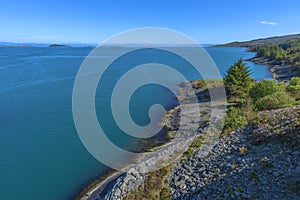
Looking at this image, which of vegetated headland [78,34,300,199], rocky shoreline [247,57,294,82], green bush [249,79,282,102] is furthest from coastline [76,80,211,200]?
rocky shoreline [247,57,294,82]

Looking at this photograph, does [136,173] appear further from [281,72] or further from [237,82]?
[281,72]

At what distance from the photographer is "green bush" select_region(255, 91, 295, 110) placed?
2102cm

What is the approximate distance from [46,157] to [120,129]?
28.6 feet

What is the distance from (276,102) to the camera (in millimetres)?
21359

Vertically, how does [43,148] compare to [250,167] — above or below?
below

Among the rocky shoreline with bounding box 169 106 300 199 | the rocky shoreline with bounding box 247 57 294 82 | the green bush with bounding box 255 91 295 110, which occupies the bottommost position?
the rocky shoreline with bounding box 169 106 300 199

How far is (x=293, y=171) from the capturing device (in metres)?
11.3

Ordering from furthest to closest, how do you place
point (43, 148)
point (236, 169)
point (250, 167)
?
point (43, 148) → point (236, 169) → point (250, 167)

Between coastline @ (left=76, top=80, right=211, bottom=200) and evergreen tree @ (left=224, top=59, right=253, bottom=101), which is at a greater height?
evergreen tree @ (left=224, top=59, right=253, bottom=101)

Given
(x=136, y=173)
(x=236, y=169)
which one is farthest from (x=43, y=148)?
(x=236, y=169)

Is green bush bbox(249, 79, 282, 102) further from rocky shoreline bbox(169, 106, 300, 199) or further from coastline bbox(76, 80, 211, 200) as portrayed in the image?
rocky shoreline bbox(169, 106, 300, 199)

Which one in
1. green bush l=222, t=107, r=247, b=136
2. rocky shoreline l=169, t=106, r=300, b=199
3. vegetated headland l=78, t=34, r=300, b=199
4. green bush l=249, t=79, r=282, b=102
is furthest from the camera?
green bush l=249, t=79, r=282, b=102

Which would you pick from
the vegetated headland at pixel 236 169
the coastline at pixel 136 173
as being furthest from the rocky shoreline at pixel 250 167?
the coastline at pixel 136 173

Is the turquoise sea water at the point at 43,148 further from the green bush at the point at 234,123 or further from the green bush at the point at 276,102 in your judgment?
the green bush at the point at 276,102
